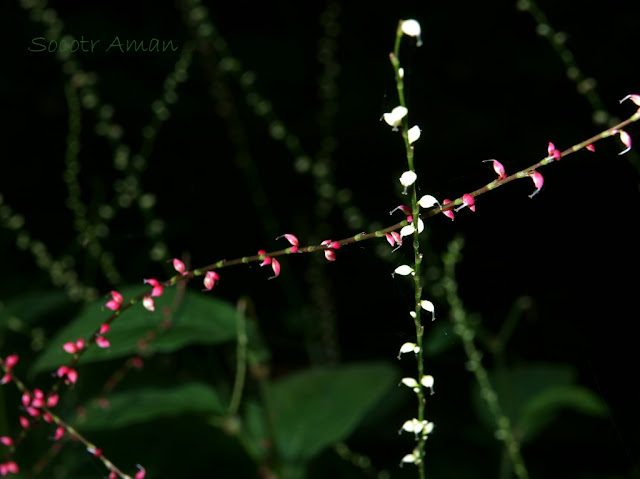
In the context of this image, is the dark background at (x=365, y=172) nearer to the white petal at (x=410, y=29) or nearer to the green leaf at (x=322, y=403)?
the green leaf at (x=322, y=403)

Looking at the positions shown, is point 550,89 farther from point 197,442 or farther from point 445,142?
point 197,442

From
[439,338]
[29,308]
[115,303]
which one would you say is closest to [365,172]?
[439,338]

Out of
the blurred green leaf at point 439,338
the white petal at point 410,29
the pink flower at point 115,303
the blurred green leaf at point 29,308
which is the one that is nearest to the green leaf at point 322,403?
the blurred green leaf at point 439,338

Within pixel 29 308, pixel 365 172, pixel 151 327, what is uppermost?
pixel 365 172

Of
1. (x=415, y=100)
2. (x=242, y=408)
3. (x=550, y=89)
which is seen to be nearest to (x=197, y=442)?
(x=242, y=408)

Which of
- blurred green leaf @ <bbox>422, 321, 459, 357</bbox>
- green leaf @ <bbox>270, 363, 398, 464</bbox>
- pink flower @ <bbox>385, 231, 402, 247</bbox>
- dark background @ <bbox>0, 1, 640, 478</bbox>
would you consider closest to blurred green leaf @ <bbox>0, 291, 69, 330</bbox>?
dark background @ <bbox>0, 1, 640, 478</bbox>

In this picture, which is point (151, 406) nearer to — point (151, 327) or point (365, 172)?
point (151, 327)
